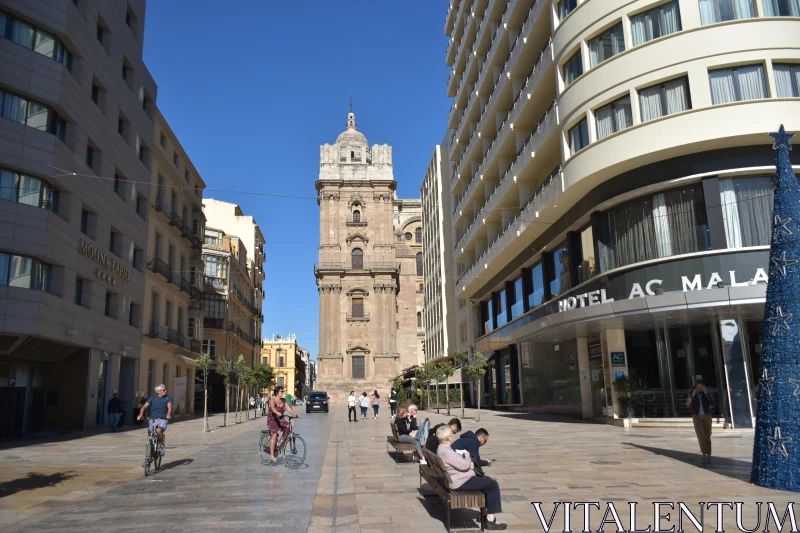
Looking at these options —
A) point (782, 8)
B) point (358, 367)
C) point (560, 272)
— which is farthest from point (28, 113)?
point (358, 367)

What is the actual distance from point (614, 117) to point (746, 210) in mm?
5169

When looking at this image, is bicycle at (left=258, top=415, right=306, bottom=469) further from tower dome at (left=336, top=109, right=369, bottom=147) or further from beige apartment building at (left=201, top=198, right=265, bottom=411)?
tower dome at (left=336, top=109, right=369, bottom=147)

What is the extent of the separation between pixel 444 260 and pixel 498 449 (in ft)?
136

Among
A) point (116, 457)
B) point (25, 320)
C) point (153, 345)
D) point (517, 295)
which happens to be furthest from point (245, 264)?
point (116, 457)

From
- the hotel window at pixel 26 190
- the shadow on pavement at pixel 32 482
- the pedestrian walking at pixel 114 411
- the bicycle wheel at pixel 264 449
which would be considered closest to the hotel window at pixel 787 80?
the bicycle wheel at pixel 264 449

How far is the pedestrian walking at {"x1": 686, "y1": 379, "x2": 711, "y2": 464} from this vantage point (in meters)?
12.7

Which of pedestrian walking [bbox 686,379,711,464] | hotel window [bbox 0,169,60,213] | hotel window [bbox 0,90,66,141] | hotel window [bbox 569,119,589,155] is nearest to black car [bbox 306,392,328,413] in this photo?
hotel window [bbox 0,169,60,213]

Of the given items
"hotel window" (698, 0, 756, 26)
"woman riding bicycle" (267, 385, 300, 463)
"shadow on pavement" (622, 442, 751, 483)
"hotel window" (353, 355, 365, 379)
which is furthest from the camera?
"hotel window" (353, 355, 365, 379)

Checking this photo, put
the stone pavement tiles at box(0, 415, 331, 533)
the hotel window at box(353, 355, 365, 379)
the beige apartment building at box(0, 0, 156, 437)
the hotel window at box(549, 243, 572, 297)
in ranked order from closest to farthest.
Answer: the stone pavement tiles at box(0, 415, 331, 533) → the beige apartment building at box(0, 0, 156, 437) → the hotel window at box(549, 243, 572, 297) → the hotel window at box(353, 355, 365, 379)

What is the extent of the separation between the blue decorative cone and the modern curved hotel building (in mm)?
9450

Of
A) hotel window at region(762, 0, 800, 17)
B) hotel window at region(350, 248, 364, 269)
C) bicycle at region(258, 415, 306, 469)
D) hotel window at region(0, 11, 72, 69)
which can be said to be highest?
hotel window at region(350, 248, 364, 269)

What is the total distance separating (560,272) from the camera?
2803cm

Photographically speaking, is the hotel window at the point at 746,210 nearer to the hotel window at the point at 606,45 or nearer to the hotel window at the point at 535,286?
the hotel window at the point at 606,45

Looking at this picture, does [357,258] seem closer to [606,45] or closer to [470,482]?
[606,45]
